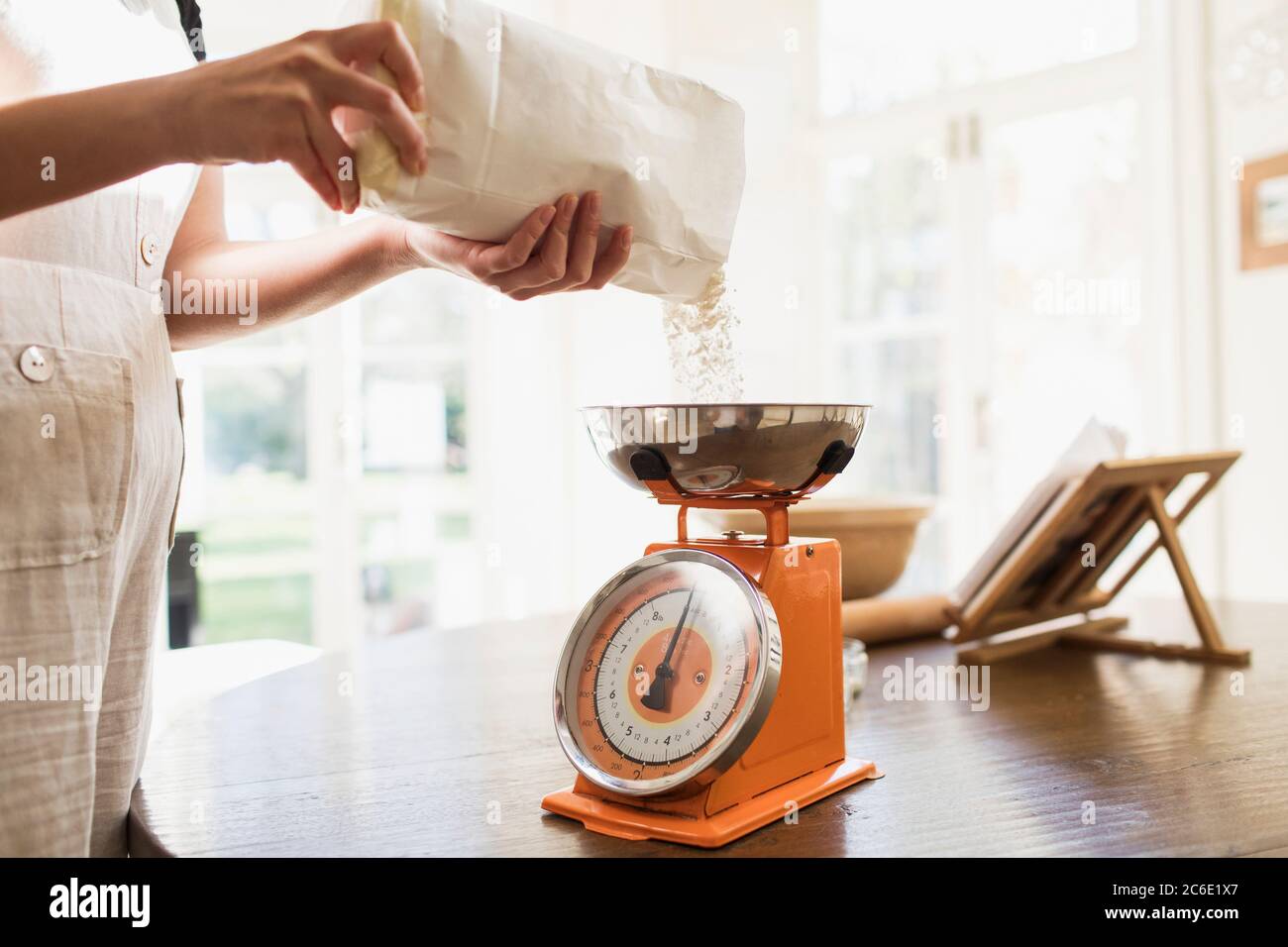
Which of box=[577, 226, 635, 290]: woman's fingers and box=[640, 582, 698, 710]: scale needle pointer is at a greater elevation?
box=[577, 226, 635, 290]: woman's fingers

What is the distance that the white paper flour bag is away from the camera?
2.48 ft

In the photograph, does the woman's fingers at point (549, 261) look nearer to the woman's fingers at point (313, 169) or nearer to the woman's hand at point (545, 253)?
the woman's hand at point (545, 253)

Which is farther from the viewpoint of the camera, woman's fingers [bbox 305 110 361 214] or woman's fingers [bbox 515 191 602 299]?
woman's fingers [bbox 515 191 602 299]

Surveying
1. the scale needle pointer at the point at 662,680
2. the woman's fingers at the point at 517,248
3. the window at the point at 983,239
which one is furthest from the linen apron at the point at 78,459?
the window at the point at 983,239

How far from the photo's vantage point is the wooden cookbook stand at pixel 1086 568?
53.9 inches

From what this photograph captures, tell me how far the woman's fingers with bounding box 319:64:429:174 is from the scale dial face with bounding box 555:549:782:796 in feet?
1.24

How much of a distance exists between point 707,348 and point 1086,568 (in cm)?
77

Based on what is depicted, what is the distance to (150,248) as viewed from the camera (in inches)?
34.6

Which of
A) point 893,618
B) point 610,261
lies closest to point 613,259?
point 610,261

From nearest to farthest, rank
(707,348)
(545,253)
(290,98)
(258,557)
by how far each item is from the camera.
Result: (290,98), (545,253), (707,348), (258,557)

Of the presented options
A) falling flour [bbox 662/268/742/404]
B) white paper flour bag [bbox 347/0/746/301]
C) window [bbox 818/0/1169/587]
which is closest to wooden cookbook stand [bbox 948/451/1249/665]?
falling flour [bbox 662/268/742/404]

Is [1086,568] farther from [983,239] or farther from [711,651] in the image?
[983,239]

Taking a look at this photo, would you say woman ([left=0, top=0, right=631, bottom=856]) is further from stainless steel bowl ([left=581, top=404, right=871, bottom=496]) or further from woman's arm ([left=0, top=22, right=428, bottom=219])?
stainless steel bowl ([left=581, top=404, right=871, bottom=496])
